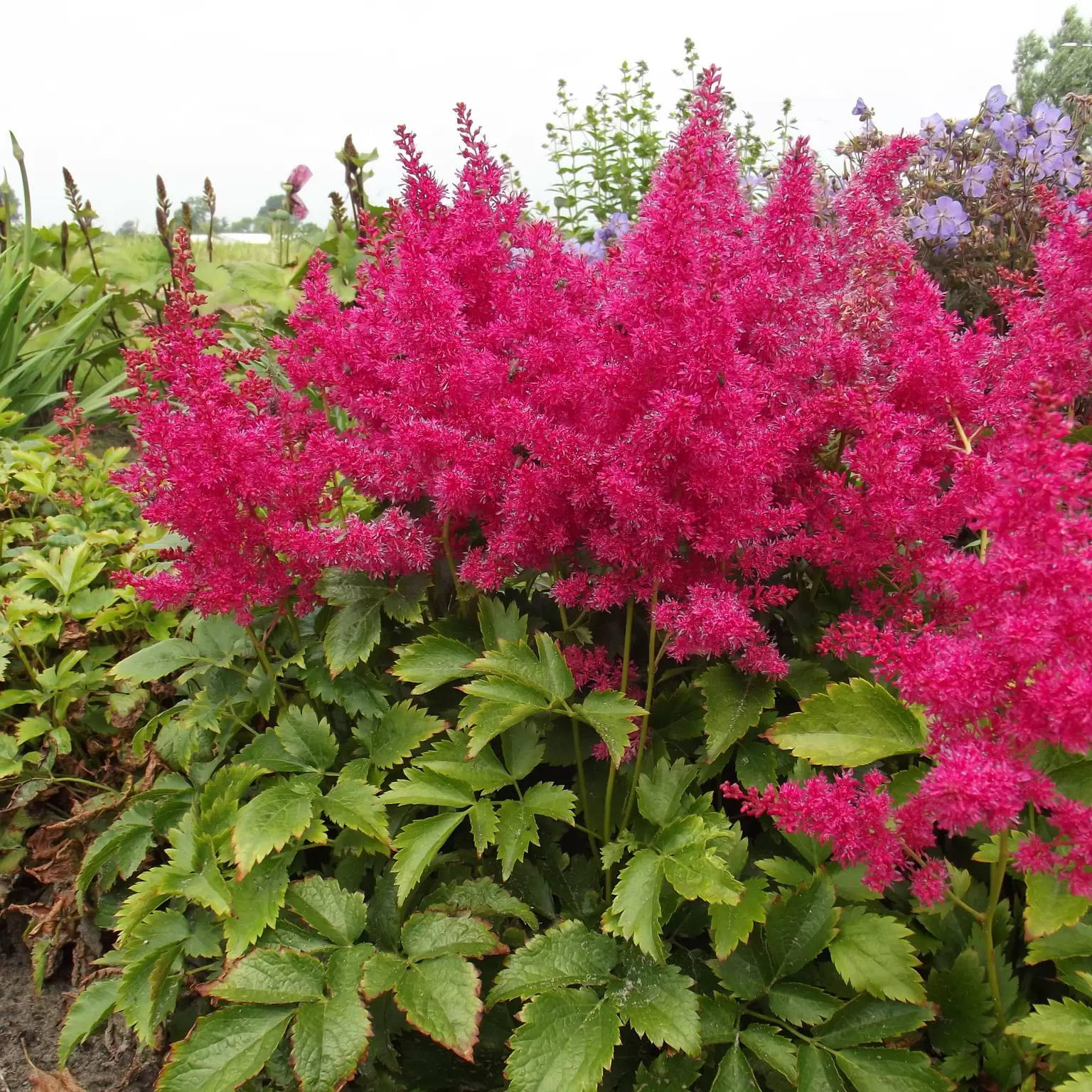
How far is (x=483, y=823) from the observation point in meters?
1.42

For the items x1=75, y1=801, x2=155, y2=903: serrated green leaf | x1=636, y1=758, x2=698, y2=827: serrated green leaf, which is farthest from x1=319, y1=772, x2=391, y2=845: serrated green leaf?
x1=75, y1=801, x2=155, y2=903: serrated green leaf

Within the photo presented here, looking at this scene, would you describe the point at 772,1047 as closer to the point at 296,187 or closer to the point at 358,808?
the point at 358,808

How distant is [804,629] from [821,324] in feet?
1.93

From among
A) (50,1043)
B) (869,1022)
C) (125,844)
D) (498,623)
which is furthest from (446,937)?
(50,1043)

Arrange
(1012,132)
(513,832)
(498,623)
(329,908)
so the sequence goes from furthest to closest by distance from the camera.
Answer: (1012,132), (498,623), (329,908), (513,832)

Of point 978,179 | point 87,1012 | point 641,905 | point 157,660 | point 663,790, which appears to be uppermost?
point 978,179

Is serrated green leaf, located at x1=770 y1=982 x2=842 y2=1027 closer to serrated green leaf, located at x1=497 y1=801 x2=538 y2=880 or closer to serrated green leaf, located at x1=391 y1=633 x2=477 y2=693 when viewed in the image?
serrated green leaf, located at x1=497 y1=801 x2=538 y2=880

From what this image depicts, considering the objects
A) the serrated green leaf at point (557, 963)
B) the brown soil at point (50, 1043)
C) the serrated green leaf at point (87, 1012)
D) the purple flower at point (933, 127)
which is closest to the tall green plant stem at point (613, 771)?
the serrated green leaf at point (557, 963)

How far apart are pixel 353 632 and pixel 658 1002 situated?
87 cm

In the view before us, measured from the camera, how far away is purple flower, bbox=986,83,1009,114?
3.12 meters

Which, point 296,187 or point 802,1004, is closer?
point 802,1004

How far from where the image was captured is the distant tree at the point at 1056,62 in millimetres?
8562

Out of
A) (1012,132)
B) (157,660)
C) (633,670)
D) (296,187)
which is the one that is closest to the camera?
(633,670)

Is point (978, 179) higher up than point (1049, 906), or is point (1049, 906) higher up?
point (978, 179)
